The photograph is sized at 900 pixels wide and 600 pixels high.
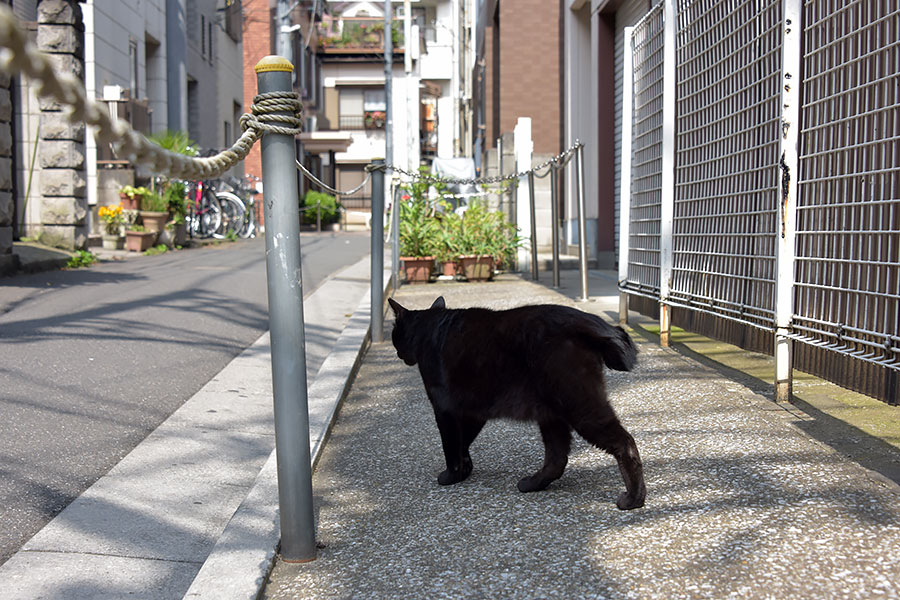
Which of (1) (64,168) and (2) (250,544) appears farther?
(1) (64,168)

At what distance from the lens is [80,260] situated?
1116 centimetres

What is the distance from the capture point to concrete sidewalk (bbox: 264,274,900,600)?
2.14 metres

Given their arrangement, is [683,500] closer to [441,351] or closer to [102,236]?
[441,351]

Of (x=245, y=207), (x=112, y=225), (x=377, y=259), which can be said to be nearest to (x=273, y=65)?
(x=377, y=259)

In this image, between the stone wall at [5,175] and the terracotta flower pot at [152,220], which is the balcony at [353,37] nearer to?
the terracotta flower pot at [152,220]

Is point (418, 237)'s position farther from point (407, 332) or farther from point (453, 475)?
point (453, 475)

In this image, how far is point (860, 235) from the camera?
3375 millimetres

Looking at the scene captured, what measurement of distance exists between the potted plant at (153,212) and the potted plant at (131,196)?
126 mm

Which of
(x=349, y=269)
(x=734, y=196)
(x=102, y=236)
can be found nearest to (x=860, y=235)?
(x=734, y=196)

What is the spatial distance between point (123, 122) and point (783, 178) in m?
3.00

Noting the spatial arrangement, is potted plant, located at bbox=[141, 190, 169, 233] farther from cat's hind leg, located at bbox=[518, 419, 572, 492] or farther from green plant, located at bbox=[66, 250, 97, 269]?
cat's hind leg, located at bbox=[518, 419, 572, 492]

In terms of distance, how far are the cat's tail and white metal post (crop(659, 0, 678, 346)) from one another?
2741mm

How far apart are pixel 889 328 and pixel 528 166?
8.83 meters

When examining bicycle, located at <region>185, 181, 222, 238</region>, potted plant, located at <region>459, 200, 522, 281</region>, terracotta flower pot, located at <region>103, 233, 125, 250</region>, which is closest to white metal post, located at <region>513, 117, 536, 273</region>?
potted plant, located at <region>459, 200, 522, 281</region>
